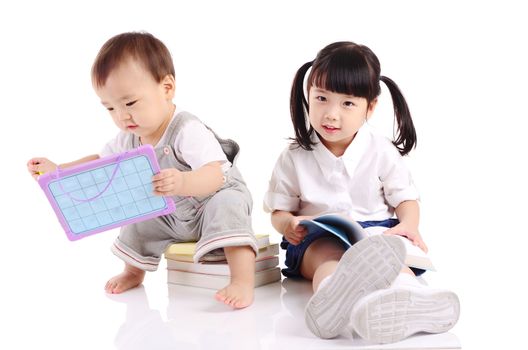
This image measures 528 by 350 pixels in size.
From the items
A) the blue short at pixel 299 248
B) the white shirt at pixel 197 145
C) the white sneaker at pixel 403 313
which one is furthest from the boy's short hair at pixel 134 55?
the white sneaker at pixel 403 313

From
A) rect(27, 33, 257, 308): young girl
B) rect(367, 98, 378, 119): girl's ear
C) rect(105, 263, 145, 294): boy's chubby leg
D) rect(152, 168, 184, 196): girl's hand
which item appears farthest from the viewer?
rect(105, 263, 145, 294): boy's chubby leg

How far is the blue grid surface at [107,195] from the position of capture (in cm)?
210

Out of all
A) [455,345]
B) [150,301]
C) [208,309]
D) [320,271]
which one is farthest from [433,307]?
[150,301]

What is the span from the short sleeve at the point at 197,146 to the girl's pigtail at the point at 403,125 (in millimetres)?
574

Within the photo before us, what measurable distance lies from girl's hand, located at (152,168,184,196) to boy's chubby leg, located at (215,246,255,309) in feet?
0.98

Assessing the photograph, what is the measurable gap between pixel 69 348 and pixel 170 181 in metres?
0.50

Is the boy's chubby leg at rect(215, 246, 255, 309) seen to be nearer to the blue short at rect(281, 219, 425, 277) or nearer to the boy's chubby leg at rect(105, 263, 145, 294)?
the blue short at rect(281, 219, 425, 277)

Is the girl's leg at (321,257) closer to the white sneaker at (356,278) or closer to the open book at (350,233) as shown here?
the open book at (350,233)

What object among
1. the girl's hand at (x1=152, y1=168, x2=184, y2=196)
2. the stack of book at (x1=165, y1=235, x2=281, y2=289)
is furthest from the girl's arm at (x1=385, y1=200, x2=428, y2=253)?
the girl's hand at (x1=152, y1=168, x2=184, y2=196)

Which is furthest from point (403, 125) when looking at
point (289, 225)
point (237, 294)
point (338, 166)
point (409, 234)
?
point (237, 294)

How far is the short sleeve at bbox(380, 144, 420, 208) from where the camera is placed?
2430mm

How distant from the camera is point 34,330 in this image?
2.10 meters

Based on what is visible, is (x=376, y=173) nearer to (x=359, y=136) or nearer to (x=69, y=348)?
(x=359, y=136)

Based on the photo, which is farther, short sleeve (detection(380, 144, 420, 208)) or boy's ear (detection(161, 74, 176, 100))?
short sleeve (detection(380, 144, 420, 208))
